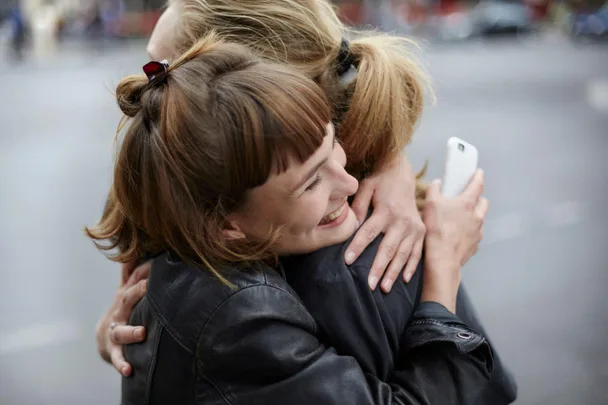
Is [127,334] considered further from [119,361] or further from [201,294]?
[201,294]

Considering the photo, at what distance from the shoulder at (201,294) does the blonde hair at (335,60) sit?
43 centimetres

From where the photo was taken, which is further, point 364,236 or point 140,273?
point 140,273

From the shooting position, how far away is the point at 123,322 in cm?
191

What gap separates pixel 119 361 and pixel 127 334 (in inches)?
3.5

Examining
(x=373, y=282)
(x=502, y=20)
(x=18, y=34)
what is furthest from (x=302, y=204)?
(x=502, y=20)

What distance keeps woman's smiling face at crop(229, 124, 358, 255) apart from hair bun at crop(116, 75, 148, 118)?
282 mm

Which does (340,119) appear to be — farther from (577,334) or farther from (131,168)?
(577,334)

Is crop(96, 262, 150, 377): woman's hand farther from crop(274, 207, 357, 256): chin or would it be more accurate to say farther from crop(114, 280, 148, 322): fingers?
crop(274, 207, 357, 256): chin

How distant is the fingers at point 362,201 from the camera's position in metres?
1.85

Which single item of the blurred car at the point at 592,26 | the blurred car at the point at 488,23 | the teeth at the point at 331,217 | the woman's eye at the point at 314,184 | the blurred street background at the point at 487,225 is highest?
the woman's eye at the point at 314,184

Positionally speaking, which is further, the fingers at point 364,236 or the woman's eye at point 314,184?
the fingers at point 364,236

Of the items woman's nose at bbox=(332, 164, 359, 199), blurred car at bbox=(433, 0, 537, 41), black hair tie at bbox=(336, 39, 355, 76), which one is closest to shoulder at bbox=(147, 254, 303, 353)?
woman's nose at bbox=(332, 164, 359, 199)

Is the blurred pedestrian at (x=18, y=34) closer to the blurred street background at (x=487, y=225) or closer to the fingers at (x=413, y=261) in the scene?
the blurred street background at (x=487, y=225)

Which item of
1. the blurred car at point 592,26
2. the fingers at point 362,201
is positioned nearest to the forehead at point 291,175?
the fingers at point 362,201
